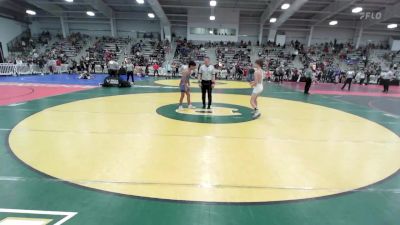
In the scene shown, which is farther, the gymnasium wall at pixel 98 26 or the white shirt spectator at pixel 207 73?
the gymnasium wall at pixel 98 26

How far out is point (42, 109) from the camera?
7480 mm

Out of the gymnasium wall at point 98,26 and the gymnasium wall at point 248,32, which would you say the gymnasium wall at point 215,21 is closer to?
the gymnasium wall at point 248,32

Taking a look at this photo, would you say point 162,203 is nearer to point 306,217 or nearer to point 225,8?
point 306,217

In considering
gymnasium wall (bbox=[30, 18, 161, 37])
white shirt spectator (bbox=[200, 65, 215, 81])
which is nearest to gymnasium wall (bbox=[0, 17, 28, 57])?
gymnasium wall (bbox=[30, 18, 161, 37])

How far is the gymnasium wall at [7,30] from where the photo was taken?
1139 inches

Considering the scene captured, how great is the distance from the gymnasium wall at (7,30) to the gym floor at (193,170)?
28.9 meters

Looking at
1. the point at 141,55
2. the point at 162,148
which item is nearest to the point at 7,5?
the point at 141,55

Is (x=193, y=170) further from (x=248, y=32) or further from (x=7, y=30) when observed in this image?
(x=7, y=30)

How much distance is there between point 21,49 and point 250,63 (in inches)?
1028

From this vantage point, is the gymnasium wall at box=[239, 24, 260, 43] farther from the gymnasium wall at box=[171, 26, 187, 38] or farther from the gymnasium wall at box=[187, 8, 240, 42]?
the gymnasium wall at box=[171, 26, 187, 38]

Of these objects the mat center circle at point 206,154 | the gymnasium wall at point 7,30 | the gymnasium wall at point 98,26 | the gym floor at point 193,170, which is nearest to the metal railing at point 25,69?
the gymnasium wall at point 7,30

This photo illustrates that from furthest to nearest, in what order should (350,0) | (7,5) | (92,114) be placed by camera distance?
(7,5), (350,0), (92,114)

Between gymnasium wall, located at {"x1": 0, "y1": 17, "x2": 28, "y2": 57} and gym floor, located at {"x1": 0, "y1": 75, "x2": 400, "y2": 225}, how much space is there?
94.7ft

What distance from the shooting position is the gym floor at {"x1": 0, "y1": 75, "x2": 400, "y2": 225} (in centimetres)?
276
